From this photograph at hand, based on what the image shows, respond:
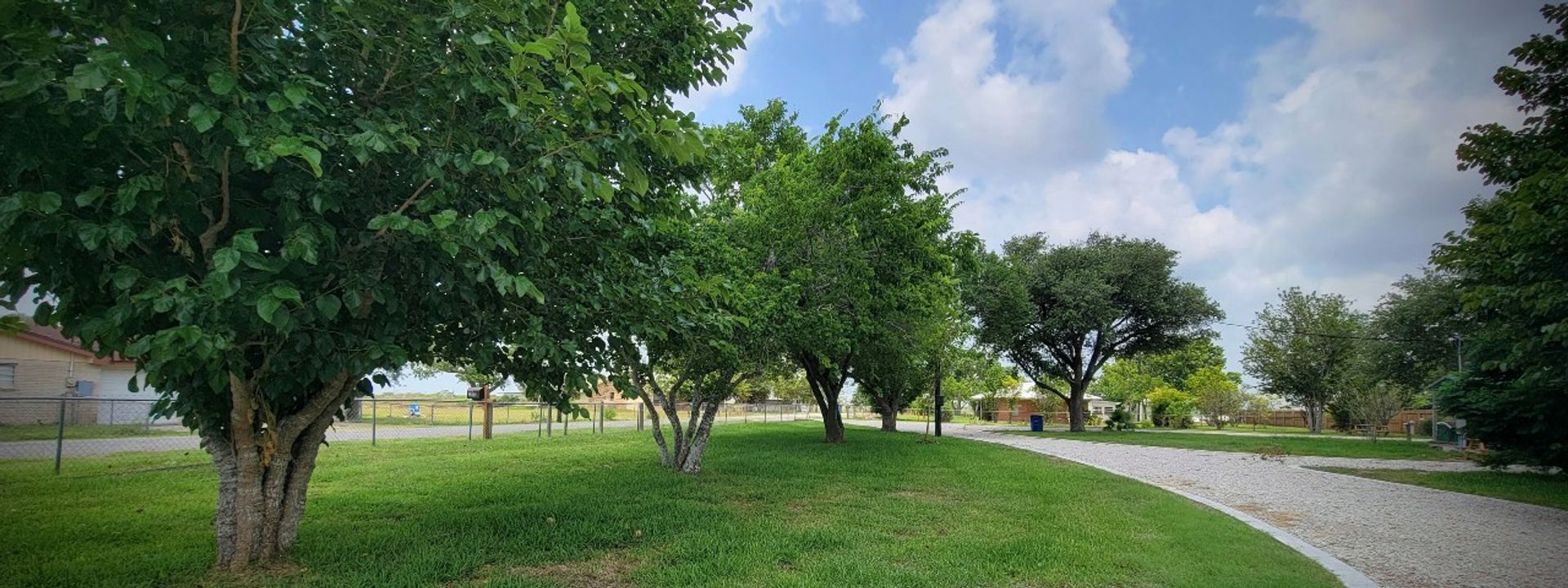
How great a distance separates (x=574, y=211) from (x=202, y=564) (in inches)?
141

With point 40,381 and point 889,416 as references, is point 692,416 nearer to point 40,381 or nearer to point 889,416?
point 40,381

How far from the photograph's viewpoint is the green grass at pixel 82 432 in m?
10.6

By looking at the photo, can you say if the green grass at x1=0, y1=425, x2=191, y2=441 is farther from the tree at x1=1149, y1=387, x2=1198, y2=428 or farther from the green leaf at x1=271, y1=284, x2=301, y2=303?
the tree at x1=1149, y1=387, x2=1198, y2=428

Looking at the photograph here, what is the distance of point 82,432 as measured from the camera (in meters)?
12.5

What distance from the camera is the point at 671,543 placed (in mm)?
6094

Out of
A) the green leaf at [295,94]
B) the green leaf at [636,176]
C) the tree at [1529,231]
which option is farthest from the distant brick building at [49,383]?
the tree at [1529,231]

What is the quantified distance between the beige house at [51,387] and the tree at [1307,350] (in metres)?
45.5

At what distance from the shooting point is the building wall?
10.9 metres

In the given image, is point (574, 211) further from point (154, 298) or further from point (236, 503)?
point (236, 503)

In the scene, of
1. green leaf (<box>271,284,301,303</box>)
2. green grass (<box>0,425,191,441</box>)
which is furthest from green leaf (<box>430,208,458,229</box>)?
green grass (<box>0,425,191,441</box>)

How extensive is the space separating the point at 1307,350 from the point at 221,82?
46.8 m

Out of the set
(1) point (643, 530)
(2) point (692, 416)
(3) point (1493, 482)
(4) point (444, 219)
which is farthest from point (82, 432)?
(3) point (1493, 482)

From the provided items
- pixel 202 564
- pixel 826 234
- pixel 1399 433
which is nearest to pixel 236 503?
pixel 202 564

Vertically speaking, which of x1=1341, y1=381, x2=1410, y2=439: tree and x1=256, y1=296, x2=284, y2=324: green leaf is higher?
x1=256, y1=296, x2=284, y2=324: green leaf
